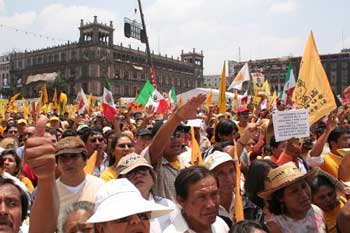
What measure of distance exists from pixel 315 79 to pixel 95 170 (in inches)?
116

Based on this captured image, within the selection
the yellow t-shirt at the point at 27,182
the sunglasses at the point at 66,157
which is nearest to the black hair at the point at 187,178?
the sunglasses at the point at 66,157

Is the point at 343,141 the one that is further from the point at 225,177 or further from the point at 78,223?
the point at 78,223

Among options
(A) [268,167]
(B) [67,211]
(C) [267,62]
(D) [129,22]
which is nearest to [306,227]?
(A) [268,167]

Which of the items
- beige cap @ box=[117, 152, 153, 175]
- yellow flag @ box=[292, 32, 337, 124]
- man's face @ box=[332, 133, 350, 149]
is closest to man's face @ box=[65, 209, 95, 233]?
beige cap @ box=[117, 152, 153, 175]

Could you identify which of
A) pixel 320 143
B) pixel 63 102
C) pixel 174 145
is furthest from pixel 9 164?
pixel 63 102

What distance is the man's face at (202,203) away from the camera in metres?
2.66

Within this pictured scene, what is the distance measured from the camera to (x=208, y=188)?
272 centimetres

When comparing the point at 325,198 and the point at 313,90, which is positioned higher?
the point at 313,90

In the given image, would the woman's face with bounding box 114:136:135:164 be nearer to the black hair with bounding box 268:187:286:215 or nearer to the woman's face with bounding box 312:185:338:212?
the black hair with bounding box 268:187:286:215

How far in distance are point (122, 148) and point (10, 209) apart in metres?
2.08

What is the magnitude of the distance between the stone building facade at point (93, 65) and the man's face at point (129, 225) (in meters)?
66.2

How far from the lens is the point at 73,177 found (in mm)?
3477

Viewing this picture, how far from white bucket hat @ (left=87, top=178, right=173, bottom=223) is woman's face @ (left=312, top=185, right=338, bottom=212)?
1489 millimetres

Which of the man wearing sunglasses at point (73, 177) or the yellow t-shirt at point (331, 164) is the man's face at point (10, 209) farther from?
the yellow t-shirt at point (331, 164)
